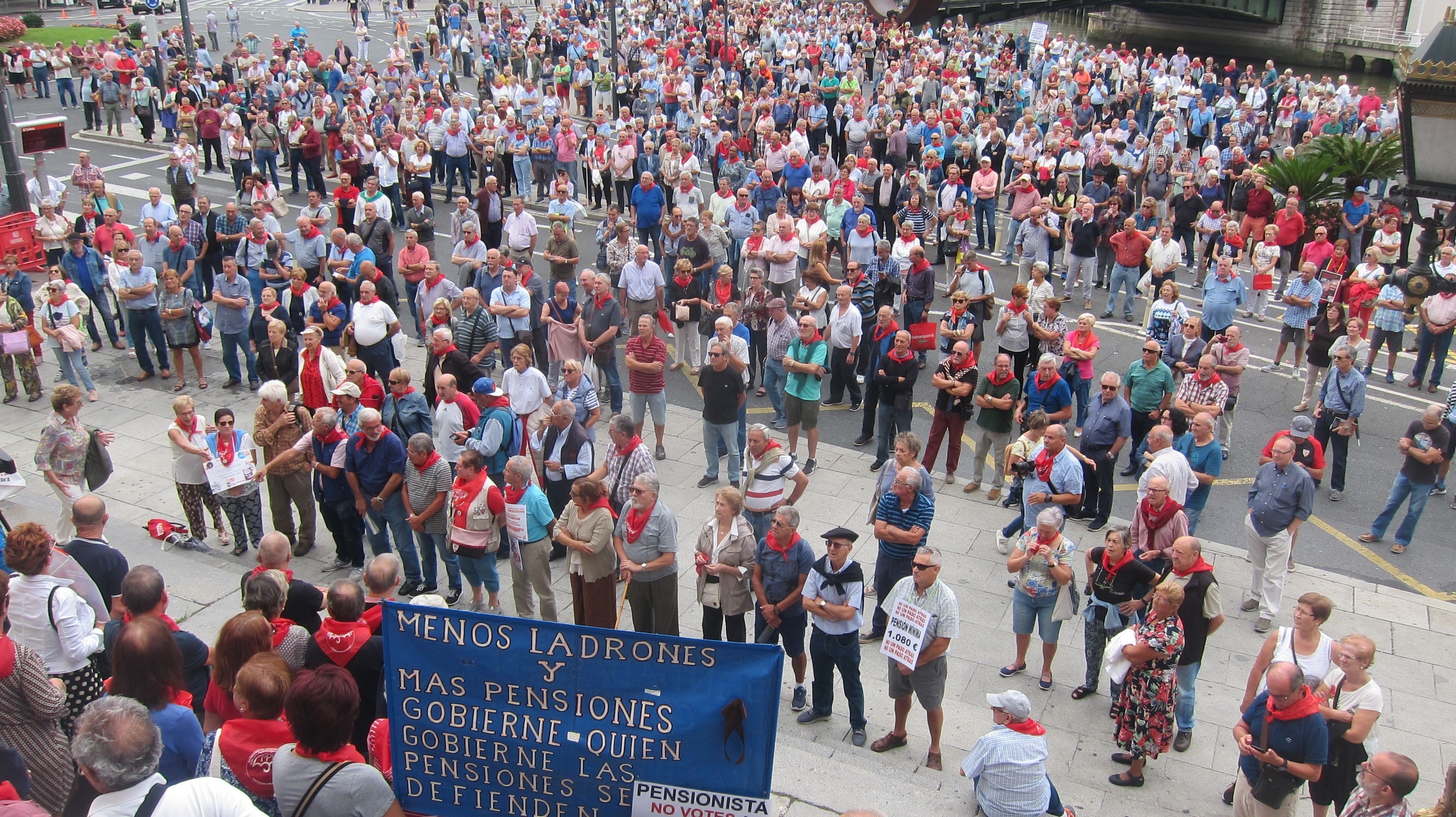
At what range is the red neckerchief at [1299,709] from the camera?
6.42m

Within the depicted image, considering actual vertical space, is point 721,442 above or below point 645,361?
below

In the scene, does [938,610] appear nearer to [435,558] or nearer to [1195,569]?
[1195,569]

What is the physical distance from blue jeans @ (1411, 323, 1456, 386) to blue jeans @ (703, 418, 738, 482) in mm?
9048

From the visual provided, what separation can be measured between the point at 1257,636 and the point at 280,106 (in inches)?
802

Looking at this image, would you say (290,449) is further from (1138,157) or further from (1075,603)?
(1138,157)

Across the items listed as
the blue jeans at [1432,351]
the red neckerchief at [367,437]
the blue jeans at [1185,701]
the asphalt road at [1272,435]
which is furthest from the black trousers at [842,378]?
the blue jeans at [1432,351]

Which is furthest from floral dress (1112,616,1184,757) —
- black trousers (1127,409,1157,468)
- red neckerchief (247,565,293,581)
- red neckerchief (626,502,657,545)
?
red neckerchief (247,565,293,581)

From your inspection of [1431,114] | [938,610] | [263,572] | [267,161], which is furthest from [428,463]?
[267,161]

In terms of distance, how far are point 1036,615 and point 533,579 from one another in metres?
3.80

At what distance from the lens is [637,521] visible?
825 cm

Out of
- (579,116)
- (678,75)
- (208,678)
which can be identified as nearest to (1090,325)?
(208,678)

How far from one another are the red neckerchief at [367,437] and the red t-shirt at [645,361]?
9.51 ft

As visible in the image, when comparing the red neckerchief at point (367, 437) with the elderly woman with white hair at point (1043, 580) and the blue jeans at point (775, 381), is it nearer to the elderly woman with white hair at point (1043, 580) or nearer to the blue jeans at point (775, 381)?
the blue jeans at point (775, 381)

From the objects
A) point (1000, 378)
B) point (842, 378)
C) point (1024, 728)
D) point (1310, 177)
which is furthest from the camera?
point (1310, 177)
